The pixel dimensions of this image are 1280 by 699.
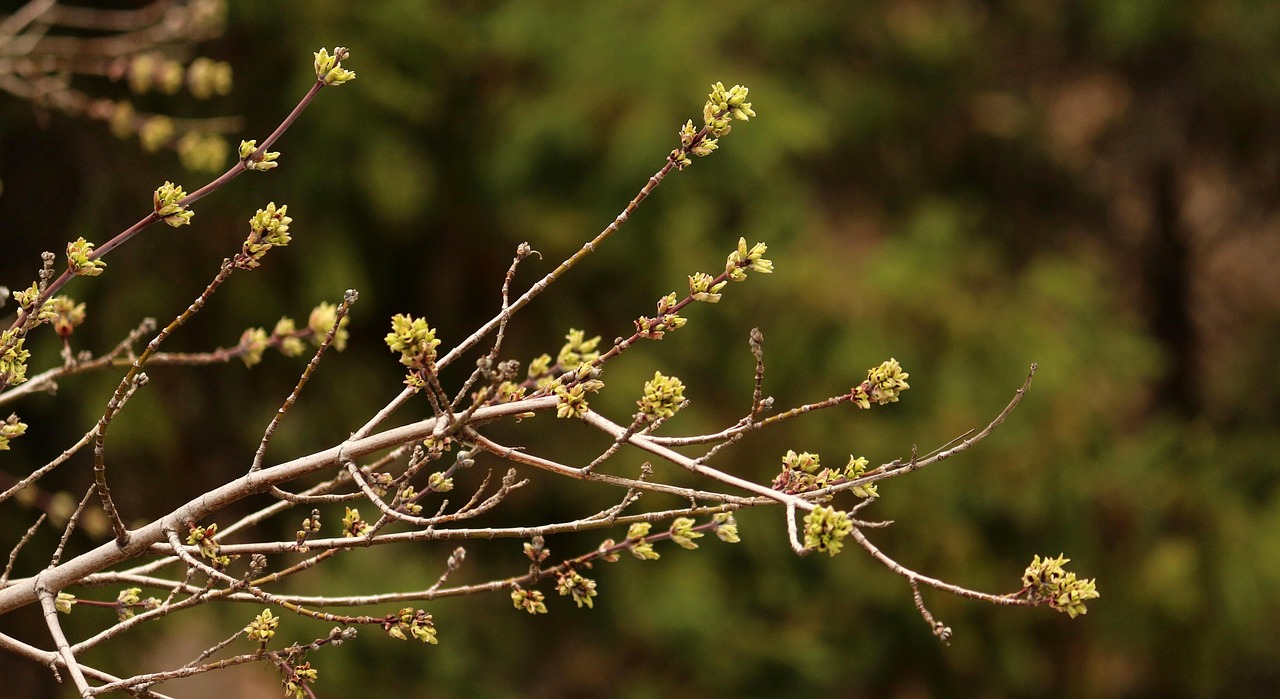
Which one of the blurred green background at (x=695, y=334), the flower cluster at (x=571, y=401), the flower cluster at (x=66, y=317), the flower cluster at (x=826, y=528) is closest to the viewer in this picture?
the flower cluster at (x=826, y=528)

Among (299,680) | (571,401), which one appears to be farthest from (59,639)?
(571,401)

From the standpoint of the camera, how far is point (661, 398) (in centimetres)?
134

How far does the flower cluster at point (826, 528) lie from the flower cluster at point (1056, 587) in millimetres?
229

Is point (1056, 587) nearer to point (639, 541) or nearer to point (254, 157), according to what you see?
point (639, 541)

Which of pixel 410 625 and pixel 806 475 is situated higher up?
pixel 806 475

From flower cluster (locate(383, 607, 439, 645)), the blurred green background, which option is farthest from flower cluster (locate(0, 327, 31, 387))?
the blurred green background

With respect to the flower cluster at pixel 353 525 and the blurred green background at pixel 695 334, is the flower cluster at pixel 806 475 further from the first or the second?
the blurred green background at pixel 695 334

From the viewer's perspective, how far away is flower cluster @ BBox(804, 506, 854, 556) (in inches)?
48.2

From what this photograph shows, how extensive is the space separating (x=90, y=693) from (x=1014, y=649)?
540 centimetres

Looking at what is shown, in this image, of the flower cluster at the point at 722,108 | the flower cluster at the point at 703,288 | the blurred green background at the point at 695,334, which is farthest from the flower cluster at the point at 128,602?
the blurred green background at the point at 695,334

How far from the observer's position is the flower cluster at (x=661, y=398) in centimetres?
133

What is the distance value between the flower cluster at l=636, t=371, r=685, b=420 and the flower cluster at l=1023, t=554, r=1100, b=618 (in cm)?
43

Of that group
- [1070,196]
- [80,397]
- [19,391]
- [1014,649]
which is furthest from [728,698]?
[19,391]

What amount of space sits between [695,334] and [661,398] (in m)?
4.11
